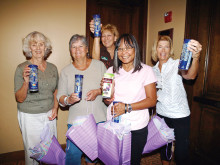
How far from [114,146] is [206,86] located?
4.59 feet

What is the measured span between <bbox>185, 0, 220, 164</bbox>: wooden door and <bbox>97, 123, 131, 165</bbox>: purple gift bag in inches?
47.8

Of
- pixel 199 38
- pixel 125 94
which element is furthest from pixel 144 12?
pixel 125 94

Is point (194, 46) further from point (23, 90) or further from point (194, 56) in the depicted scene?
point (23, 90)

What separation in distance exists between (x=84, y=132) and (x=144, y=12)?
94.8 inches

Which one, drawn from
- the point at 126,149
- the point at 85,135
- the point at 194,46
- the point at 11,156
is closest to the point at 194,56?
the point at 194,46

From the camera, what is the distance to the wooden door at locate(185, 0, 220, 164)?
167 centimetres

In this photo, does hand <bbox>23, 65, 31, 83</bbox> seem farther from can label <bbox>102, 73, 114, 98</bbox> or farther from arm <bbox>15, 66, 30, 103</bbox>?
can label <bbox>102, 73, 114, 98</bbox>

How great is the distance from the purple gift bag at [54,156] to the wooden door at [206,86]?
1665 millimetres

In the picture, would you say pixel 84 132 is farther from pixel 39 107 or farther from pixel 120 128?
pixel 39 107

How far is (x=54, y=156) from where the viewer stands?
1458 millimetres

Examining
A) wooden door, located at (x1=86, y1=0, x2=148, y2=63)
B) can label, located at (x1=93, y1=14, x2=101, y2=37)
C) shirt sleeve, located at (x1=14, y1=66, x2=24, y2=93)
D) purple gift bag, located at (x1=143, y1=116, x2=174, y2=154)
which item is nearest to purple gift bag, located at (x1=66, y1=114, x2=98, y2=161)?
purple gift bag, located at (x1=143, y1=116, x2=174, y2=154)

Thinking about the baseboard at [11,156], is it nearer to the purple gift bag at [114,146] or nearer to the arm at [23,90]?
the arm at [23,90]

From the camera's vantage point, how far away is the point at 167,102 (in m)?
1.57

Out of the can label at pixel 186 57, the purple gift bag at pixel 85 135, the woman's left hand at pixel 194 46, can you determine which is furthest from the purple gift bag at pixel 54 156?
the woman's left hand at pixel 194 46
